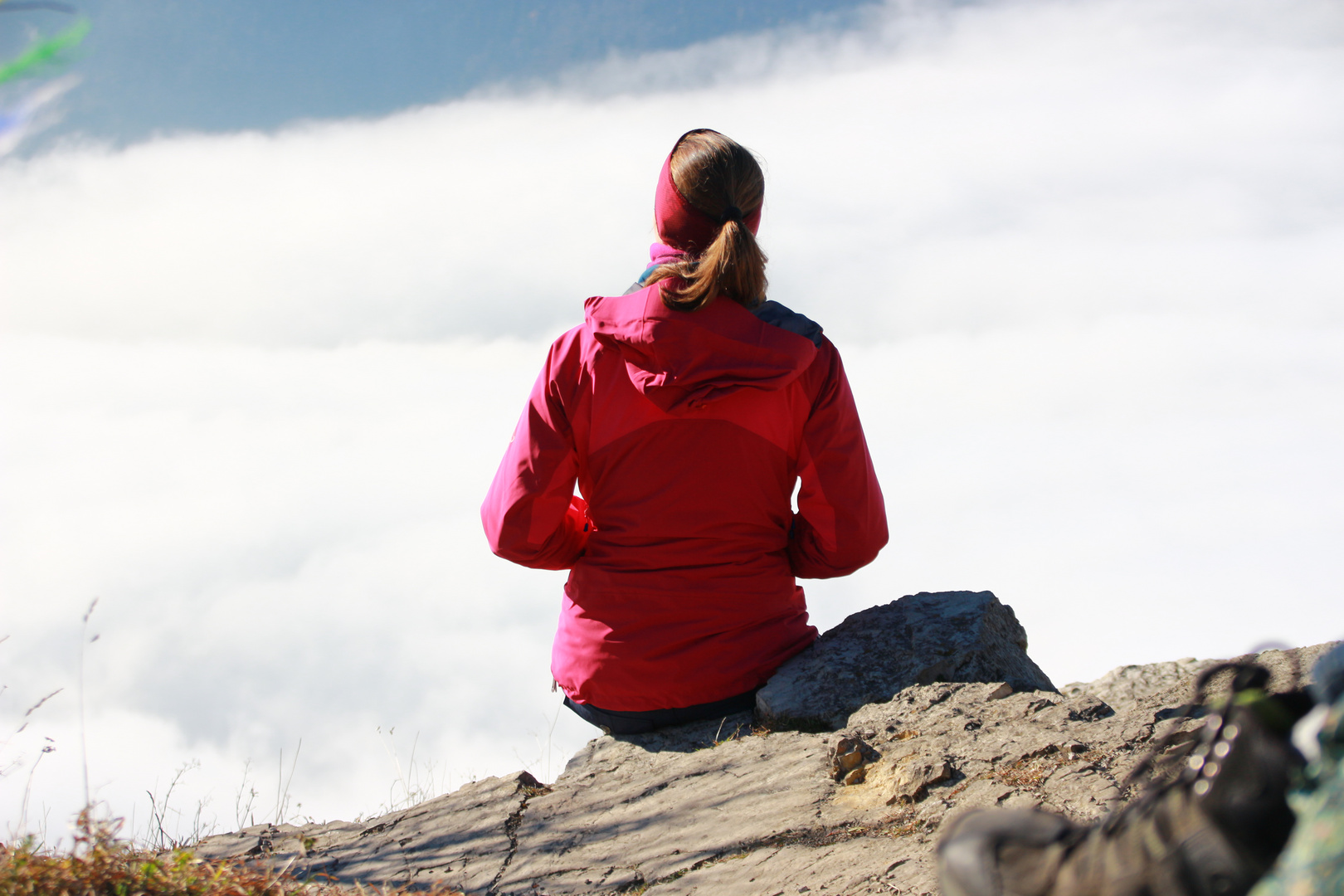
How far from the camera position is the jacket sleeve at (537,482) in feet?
11.0

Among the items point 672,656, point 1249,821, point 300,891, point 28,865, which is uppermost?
point 672,656

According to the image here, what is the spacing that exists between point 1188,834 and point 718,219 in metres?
2.44

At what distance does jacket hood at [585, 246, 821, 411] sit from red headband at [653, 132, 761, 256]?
0.28m

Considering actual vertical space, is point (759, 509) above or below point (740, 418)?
below

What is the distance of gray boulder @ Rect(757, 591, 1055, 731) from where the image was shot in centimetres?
345

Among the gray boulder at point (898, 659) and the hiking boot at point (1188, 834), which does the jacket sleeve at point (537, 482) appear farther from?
the hiking boot at point (1188, 834)

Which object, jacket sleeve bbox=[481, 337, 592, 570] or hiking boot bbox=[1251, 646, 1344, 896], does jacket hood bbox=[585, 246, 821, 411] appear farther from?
hiking boot bbox=[1251, 646, 1344, 896]

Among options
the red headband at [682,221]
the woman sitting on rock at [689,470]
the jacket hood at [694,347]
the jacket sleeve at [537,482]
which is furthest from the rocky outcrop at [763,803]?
the red headband at [682,221]

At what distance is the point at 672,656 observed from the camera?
11.3 ft

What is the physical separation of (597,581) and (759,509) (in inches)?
24.9

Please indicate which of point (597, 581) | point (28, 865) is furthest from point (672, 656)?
point (28, 865)

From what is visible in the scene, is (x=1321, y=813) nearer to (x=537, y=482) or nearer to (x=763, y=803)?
(x=763, y=803)

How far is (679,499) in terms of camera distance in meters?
3.36

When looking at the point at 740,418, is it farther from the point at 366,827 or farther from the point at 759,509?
the point at 366,827
